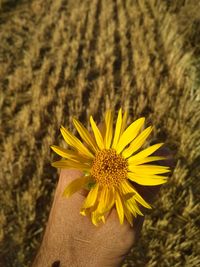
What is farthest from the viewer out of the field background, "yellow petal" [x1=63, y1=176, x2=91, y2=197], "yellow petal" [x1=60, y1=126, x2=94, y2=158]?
the field background

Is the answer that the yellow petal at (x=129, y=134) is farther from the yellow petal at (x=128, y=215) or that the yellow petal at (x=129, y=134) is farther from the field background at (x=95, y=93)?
the field background at (x=95, y=93)

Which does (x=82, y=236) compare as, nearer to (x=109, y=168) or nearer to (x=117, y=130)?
(x=109, y=168)

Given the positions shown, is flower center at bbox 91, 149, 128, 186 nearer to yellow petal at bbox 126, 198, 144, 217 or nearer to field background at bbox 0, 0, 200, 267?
yellow petal at bbox 126, 198, 144, 217

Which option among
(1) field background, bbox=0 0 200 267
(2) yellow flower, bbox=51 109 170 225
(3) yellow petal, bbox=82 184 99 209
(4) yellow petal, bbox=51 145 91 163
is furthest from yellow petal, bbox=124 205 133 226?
(1) field background, bbox=0 0 200 267

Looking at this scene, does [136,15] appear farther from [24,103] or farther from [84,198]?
[84,198]

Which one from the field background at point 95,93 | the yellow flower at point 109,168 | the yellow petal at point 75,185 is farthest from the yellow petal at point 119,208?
the field background at point 95,93

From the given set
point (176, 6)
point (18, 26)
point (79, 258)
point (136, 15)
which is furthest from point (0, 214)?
point (176, 6)
